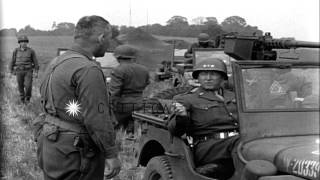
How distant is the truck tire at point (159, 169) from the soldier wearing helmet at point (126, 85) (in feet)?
12.3

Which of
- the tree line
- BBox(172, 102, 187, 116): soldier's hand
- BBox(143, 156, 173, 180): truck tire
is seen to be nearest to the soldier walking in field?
BBox(172, 102, 187, 116): soldier's hand

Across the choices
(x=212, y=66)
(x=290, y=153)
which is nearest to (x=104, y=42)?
(x=212, y=66)

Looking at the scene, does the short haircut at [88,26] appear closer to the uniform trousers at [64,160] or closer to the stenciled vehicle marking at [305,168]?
the uniform trousers at [64,160]

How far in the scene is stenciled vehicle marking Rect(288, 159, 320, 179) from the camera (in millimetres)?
2988

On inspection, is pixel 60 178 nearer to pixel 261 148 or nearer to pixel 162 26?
pixel 261 148

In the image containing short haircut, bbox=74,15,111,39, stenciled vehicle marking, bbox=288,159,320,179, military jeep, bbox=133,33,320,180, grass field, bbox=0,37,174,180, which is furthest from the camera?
grass field, bbox=0,37,174,180

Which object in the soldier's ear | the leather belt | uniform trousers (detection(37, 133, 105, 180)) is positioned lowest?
uniform trousers (detection(37, 133, 105, 180))

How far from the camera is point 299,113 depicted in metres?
3.78

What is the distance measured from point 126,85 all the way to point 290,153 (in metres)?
5.44

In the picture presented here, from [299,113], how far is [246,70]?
44 cm

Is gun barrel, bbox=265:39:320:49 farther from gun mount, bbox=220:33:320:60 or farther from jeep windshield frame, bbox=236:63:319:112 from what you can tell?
jeep windshield frame, bbox=236:63:319:112

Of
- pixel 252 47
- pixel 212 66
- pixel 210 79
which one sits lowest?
pixel 210 79

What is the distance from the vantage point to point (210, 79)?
14.6 ft

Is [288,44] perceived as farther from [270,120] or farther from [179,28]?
[179,28]
